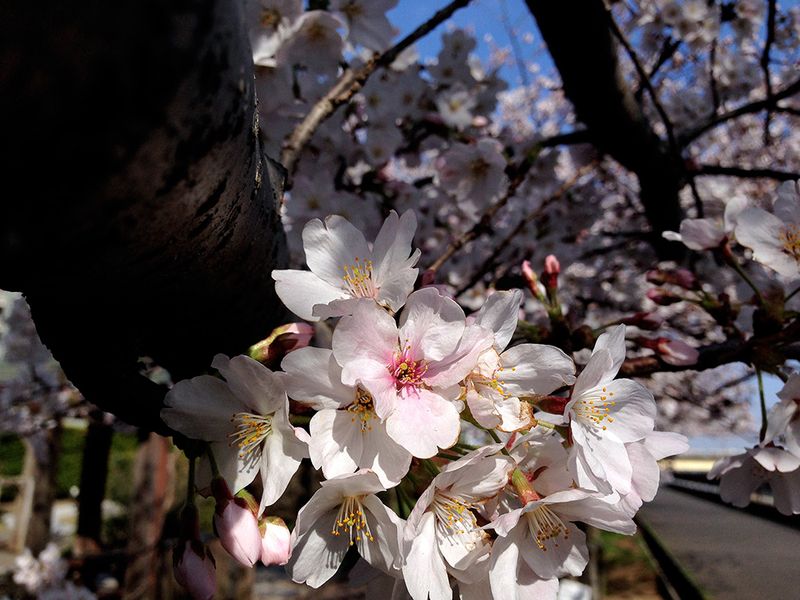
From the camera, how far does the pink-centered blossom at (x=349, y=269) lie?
2.39 feet

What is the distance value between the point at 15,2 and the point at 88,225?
0.51ft

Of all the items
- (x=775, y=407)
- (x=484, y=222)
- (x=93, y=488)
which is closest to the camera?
(x=775, y=407)

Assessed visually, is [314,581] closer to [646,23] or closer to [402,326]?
[402,326]

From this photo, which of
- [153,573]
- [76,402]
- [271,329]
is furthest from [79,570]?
[271,329]

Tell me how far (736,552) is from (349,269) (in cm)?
753

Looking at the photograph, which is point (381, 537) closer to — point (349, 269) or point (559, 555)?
point (559, 555)

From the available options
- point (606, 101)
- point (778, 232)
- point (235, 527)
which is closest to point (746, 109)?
point (606, 101)

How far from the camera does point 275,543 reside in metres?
0.71

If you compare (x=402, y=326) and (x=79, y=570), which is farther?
(x=79, y=570)

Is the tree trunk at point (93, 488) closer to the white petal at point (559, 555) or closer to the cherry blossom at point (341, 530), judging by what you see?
the cherry blossom at point (341, 530)

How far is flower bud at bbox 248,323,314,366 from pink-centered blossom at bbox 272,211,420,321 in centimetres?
5

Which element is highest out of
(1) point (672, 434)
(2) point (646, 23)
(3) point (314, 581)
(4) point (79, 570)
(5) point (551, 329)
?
(2) point (646, 23)

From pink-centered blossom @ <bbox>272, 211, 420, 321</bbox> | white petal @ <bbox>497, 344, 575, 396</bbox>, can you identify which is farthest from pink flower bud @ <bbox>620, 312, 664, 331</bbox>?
pink-centered blossom @ <bbox>272, 211, 420, 321</bbox>

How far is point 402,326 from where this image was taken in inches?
27.3
